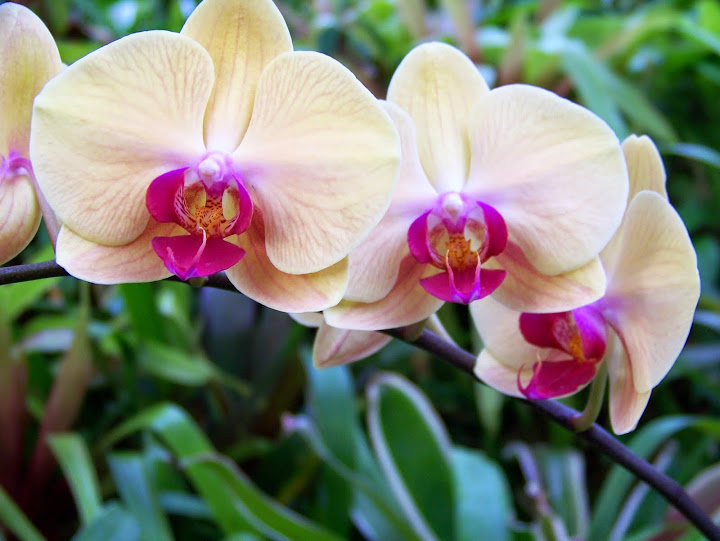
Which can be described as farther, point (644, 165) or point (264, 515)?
point (264, 515)

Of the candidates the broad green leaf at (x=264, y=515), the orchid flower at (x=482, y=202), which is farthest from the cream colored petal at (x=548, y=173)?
the broad green leaf at (x=264, y=515)

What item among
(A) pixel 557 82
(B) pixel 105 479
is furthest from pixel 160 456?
(A) pixel 557 82

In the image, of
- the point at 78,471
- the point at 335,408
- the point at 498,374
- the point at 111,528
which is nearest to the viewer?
the point at 498,374

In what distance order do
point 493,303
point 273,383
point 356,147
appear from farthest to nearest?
point 273,383
point 493,303
point 356,147

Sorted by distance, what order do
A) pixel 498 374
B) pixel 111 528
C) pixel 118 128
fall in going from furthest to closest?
pixel 111 528 → pixel 498 374 → pixel 118 128

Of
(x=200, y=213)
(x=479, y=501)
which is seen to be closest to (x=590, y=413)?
(x=200, y=213)

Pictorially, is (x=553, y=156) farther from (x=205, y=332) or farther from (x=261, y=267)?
(x=205, y=332)

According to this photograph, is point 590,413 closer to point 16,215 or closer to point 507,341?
point 507,341
